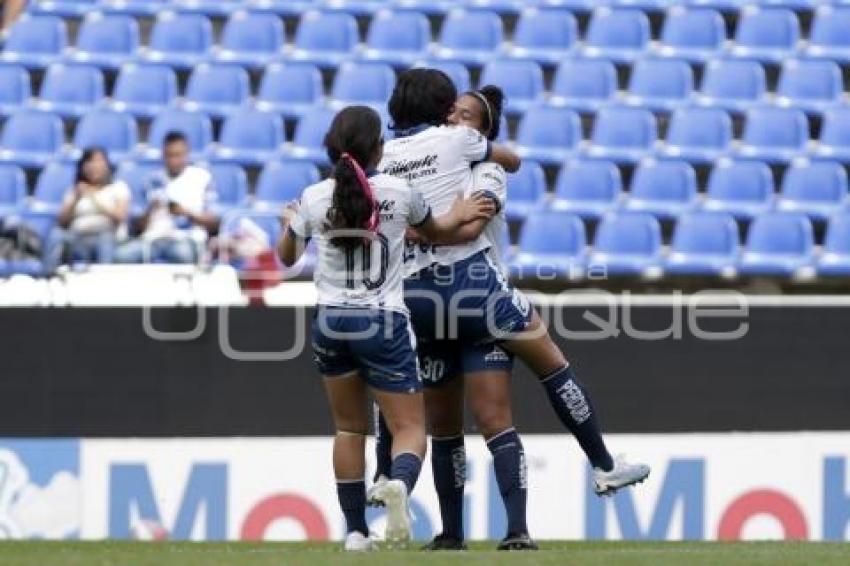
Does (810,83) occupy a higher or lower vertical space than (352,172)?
higher

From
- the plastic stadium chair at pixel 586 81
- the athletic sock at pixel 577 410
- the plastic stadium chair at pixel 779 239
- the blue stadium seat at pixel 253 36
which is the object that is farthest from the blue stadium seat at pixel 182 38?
the athletic sock at pixel 577 410

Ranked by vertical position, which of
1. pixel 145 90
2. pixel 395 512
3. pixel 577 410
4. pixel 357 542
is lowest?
pixel 357 542

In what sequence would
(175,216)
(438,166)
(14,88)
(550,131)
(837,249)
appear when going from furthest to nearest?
(14,88)
(550,131)
(837,249)
(175,216)
(438,166)

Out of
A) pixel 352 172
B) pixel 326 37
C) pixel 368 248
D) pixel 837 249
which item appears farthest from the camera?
pixel 326 37

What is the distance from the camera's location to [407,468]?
258 inches

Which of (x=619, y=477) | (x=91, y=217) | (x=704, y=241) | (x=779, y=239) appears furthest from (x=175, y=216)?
(x=619, y=477)

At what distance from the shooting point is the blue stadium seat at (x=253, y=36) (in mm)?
14023

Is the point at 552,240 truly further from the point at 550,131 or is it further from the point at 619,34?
the point at 619,34

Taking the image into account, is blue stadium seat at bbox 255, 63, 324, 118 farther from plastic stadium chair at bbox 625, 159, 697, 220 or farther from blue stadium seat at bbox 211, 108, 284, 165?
plastic stadium chair at bbox 625, 159, 697, 220

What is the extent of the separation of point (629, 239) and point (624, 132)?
4.12 feet

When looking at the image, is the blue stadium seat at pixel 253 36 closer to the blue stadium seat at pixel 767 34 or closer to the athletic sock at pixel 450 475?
the blue stadium seat at pixel 767 34

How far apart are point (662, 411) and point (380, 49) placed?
16.1 feet

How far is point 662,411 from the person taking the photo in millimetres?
9945

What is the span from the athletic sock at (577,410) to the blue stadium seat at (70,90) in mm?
7324
